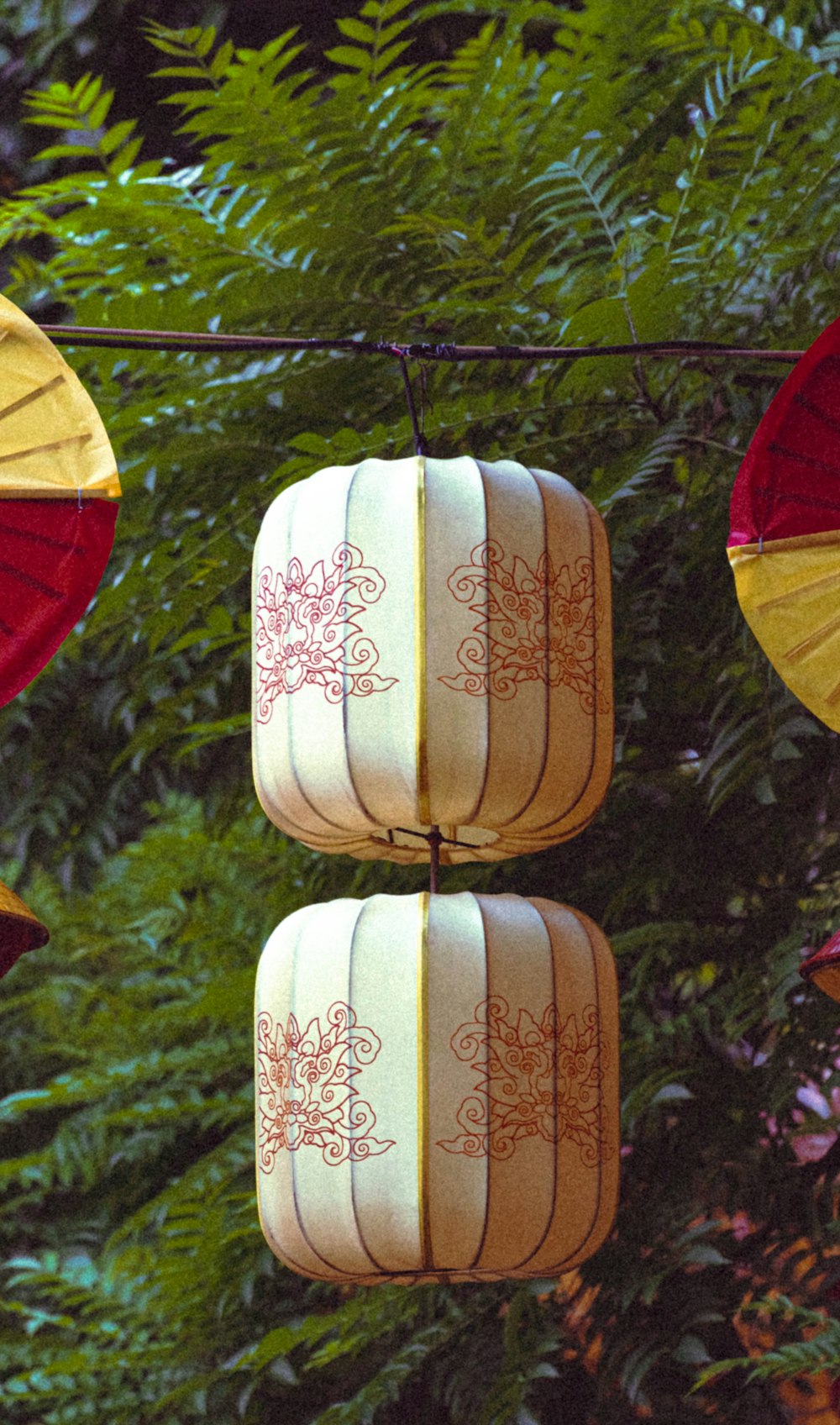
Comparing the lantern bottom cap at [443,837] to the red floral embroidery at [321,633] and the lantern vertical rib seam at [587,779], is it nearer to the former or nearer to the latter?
the lantern vertical rib seam at [587,779]

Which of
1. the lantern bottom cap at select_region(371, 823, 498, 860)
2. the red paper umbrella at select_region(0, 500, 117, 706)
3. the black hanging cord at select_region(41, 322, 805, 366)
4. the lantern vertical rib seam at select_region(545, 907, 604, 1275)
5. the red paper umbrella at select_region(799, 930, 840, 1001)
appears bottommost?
the lantern vertical rib seam at select_region(545, 907, 604, 1275)

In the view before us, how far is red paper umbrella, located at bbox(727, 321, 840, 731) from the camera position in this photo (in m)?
2.15

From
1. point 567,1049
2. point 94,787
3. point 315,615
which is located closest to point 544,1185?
point 567,1049

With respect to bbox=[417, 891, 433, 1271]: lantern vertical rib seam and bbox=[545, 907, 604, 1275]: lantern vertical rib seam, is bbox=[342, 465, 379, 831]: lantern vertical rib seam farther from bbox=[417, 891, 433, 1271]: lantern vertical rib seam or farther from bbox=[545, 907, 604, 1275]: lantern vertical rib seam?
bbox=[545, 907, 604, 1275]: lantern vertical rib seam

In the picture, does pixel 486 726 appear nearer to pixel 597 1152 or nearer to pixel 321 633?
pixel 321 633

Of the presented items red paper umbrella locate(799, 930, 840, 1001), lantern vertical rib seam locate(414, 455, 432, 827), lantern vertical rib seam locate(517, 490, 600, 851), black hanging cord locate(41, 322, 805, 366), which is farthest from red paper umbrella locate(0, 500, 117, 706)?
red paper umbrella locate(799, 930, 840, 1001)

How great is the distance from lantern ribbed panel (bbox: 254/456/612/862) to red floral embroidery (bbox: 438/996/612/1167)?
9.7 inches

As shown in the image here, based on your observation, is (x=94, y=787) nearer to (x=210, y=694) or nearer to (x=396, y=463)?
(x=210, y=694)

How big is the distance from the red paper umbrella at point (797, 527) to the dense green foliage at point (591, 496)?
1.37ft

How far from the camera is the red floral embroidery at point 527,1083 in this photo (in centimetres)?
205

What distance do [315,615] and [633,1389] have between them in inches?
53.7

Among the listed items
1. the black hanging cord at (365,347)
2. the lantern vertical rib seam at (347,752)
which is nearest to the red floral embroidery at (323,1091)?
the lantern vertical rib seam at (347,752)

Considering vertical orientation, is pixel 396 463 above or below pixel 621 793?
above

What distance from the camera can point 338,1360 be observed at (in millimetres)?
3361
